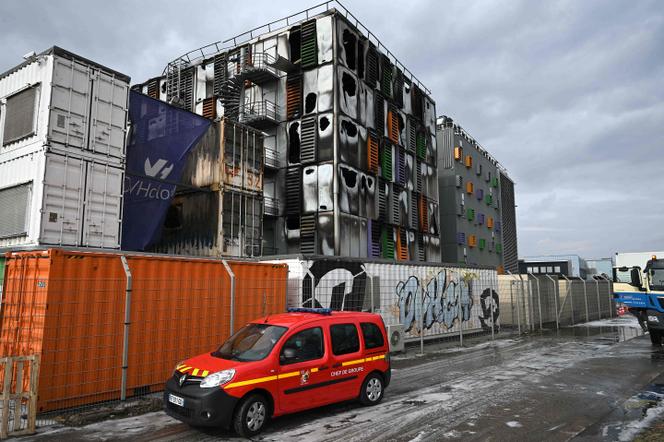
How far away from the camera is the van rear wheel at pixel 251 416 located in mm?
6414

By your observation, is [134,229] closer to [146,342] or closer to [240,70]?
[146,342]

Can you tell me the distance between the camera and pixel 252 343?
24.0ft

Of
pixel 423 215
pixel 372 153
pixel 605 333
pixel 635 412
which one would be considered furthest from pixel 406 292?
pixel 423 215

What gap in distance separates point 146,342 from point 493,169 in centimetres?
5164

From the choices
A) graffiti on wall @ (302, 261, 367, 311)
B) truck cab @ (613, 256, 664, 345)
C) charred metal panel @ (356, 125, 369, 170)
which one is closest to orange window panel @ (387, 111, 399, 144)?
charred metal panel @ (356, 125, 369, 170)

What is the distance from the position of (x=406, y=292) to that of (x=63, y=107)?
1212 centimetres

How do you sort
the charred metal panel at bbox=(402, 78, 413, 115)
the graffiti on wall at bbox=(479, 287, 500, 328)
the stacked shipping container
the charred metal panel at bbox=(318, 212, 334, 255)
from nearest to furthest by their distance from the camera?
the stacked shipping container, the graffiti on wall at bbox=(479, 287, 500, 328), the charred metal panel at bbox=(318, 212, 334, 255), the charred metal panel at bbox=(402, 78, 413, 115)

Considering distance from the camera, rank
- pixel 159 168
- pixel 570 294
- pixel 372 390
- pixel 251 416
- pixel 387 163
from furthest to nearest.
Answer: pixel 387 163 → pixel 570 294 → pixel 159 168 → pixel 372 390 → pixel 251 416

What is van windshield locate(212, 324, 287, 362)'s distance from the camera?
23.0ft

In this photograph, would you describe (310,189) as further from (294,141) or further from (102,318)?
(102,318)

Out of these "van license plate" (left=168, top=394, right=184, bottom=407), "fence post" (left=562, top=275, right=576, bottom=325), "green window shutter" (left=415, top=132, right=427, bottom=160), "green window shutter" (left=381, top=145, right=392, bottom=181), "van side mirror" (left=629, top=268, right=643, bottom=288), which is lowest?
"van license plate" (left=168, top=394, right=184, bottom=407)

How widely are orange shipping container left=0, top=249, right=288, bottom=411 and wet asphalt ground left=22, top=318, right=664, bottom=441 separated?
1258 millimetres

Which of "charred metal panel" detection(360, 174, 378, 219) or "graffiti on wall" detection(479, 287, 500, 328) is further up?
"charred metal panel" detection(360, 174, 378, 219)

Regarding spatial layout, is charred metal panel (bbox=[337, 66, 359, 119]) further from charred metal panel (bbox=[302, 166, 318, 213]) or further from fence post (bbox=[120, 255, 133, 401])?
fence post (bbox=[120, 255, 133, 401])
